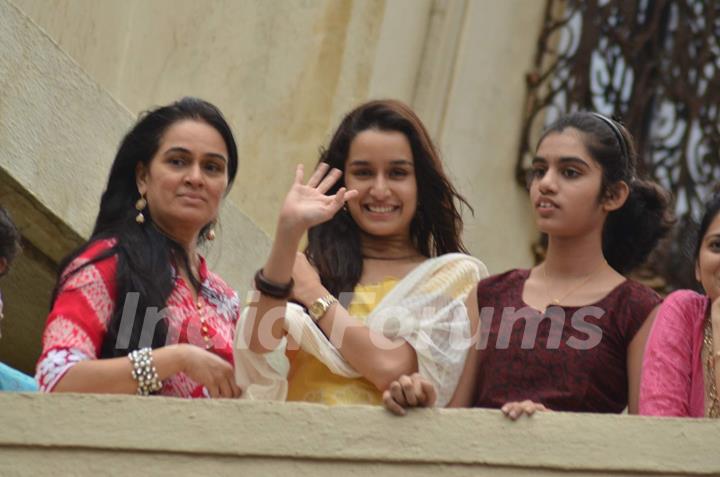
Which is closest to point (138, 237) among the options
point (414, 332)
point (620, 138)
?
point (414, 332)

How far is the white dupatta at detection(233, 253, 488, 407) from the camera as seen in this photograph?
206 inches

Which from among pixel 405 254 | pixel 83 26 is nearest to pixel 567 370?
pixel 405 254

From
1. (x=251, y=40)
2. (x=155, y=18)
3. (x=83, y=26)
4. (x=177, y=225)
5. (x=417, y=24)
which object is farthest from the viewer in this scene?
(x=417, y=24)

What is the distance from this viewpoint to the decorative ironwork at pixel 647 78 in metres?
10.5

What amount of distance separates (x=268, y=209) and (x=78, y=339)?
140 inches

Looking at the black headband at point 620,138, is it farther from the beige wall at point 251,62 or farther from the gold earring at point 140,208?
the beige wall at point 251,62

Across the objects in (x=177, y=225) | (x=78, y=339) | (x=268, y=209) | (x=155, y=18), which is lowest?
(x=78, y=339)

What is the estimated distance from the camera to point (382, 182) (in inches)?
223

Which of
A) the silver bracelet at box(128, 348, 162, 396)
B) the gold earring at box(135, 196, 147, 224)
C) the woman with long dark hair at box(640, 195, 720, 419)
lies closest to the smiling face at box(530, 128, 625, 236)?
the woman with long dark hair at box(640, 195, 720, 419)

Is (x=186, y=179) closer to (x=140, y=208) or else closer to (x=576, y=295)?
(x=140, y=208)

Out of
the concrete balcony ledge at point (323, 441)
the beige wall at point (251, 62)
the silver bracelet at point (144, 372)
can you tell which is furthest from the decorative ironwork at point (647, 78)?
the concrete balcony ledge at point (323, 441)

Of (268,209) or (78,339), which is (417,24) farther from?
(78,339)

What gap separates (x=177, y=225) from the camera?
5.59 meters

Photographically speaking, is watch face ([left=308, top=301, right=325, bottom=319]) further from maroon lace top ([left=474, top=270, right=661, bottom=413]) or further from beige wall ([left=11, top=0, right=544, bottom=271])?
beige wall ([left=11, top=0, right=544, bottom=271])
